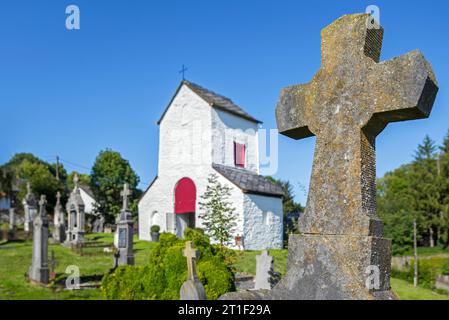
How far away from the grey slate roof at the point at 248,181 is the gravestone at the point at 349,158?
81.1 feet

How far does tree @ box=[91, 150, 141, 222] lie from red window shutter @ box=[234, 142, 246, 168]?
72.0 ft

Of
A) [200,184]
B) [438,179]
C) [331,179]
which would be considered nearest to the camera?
[331,179]

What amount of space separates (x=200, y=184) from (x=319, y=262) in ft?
89.4

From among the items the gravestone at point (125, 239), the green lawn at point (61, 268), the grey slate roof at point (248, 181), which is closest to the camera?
the green lawn at point (61, 268)

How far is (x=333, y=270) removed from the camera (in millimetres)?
3809

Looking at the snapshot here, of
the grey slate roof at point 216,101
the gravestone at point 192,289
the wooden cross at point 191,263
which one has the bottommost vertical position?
the gravestone at point 192,289

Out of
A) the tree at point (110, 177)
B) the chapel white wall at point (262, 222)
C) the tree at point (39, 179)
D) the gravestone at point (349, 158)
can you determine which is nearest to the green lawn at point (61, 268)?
the chapel white wall at point (262, 222)

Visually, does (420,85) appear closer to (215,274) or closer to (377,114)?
(377,114)

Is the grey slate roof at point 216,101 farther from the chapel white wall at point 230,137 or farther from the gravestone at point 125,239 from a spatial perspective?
the gravestone at point 125,239

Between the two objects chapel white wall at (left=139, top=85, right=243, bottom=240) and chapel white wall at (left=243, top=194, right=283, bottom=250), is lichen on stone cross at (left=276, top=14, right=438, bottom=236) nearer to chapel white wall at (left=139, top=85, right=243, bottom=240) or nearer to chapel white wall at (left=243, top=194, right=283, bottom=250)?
chapel white wall at (left=243, top=194, right=283, bottom=250)

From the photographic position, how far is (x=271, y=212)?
1236 inches

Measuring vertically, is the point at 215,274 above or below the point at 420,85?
below

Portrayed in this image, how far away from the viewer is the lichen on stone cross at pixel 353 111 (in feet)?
12.5
